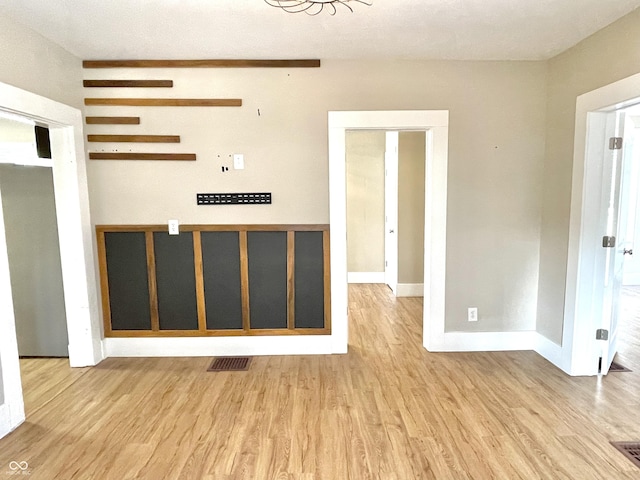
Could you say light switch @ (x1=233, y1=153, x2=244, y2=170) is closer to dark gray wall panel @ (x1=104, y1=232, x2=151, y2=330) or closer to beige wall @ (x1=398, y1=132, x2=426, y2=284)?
dark gray wall panel @ (x1=104, y1=232, x2=151, y2=330)

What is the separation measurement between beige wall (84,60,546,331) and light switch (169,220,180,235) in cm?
7

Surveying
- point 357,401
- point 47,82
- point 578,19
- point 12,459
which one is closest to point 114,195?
point 47,82

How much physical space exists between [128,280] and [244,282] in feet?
3.33

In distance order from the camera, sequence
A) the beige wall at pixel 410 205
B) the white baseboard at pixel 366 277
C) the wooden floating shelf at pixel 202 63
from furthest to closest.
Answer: the white baseboard at pixel 366 277
the beige wall at pixel 410 205
the wooden floating shelf at pixel 202 63

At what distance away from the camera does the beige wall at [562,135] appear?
2.31 m

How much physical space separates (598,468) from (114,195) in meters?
3.71

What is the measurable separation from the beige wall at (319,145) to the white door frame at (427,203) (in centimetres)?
8

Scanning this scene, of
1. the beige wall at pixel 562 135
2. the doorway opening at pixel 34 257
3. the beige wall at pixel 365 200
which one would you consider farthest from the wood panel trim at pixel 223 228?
the beige wall at pixel 365 200

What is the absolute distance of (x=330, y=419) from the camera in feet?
7.29

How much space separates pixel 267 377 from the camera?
2752 mm

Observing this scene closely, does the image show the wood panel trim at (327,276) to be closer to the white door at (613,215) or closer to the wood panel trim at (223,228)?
the wood panel trim at (223,228)

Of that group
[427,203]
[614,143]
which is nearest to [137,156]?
[427,203]

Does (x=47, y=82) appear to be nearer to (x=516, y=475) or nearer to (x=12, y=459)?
(x=12, y=459)

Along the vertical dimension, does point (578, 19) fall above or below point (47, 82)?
above
